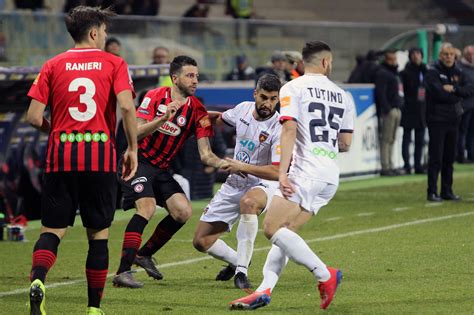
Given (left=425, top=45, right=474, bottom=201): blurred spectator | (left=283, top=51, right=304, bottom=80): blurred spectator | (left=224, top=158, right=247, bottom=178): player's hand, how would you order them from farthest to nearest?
1. (left=425, top=45, right=474, bottom=201): blurred spectator
2. (left=283, top=51, right=304, bottom=80): blurred spectator
3. (left=224, top=158, right=247, bottom=178): player's hand

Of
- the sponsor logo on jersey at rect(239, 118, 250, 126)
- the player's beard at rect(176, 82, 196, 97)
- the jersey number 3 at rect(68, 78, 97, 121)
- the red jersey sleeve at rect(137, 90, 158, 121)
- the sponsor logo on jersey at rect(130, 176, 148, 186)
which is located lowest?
the sponsor logo on jersey at rect(130, 176, 148, 186)

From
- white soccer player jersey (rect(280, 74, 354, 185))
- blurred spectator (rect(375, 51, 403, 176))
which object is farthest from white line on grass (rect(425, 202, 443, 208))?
white soccer player jersey (rect(280, 74, 354, 185))

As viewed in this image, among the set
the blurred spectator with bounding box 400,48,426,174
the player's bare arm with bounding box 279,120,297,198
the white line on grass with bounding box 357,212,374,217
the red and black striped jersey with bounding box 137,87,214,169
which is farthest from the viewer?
the blurred spectator with bounding box 400,48,426,174

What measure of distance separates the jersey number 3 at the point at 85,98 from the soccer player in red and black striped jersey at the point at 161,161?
1.96 metres

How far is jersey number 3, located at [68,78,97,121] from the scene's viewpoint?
8.04 m

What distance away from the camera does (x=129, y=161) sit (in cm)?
803

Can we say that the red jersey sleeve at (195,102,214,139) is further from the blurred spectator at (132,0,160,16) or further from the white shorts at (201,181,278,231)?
the blurred spectator at (132,0,160,16)

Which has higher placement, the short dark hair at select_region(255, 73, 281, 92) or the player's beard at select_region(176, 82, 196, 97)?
the short dark hair at select_region(255, 73, 281, 92)

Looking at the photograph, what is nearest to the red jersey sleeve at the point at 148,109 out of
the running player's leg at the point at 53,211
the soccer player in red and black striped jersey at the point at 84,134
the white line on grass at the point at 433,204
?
the soccer player in red and black striped jersey at the point at 84,134

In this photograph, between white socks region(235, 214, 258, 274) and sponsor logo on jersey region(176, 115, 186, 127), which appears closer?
white socks region(235, 214, 258, 274)

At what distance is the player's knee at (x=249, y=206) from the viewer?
396 inches

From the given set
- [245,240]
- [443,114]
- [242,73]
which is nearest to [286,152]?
[245,240]

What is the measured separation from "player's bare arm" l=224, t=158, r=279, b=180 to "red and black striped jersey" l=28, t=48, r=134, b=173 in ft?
5.07

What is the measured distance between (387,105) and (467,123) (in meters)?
2.96
